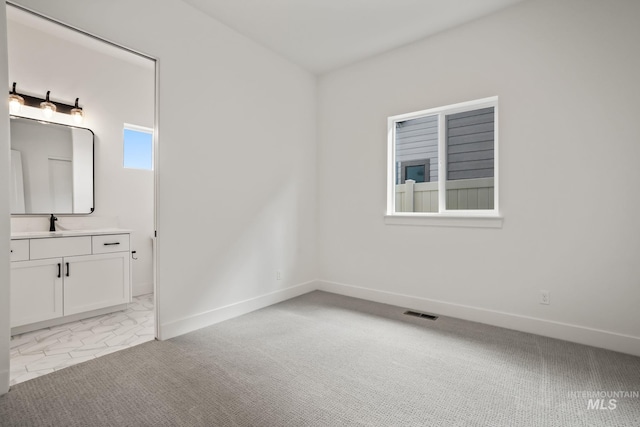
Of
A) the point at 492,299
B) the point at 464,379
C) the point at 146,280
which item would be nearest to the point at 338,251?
the point at 492,299

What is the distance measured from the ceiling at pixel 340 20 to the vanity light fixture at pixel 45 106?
186 cm

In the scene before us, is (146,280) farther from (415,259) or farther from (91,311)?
(415,259)

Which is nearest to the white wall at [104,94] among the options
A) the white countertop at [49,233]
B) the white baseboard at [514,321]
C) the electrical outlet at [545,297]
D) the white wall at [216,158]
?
the white countertop at [49,233]

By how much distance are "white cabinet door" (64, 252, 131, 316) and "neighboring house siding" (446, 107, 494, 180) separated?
3750 mm

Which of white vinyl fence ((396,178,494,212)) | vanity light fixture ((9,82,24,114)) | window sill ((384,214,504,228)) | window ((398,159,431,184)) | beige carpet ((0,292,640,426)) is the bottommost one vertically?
beige carpet ((0,292,640,426))

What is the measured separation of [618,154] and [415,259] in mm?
1875

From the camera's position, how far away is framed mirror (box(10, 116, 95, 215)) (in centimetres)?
305

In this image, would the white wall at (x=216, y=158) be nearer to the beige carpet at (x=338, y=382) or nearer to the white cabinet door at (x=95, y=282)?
the beige carpet at (x=338, y=382)

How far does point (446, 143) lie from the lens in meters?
3.23

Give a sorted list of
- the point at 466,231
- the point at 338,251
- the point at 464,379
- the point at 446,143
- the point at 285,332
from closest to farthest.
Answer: the point at 464,379
the point at 285,332
the point at 466,231
the point at 446,143
the point at 338,251

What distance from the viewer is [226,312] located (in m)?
3.04

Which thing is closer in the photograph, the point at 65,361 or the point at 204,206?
the point at 65,361

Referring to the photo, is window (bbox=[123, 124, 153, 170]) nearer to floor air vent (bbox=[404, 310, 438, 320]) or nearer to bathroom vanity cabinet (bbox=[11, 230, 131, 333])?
bathroom vanity cabinet (bbox=[11, 230, 131, 333])

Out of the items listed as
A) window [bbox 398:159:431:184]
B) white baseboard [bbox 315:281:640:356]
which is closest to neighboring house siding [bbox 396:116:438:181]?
window [bbox 398:159:431:184]
